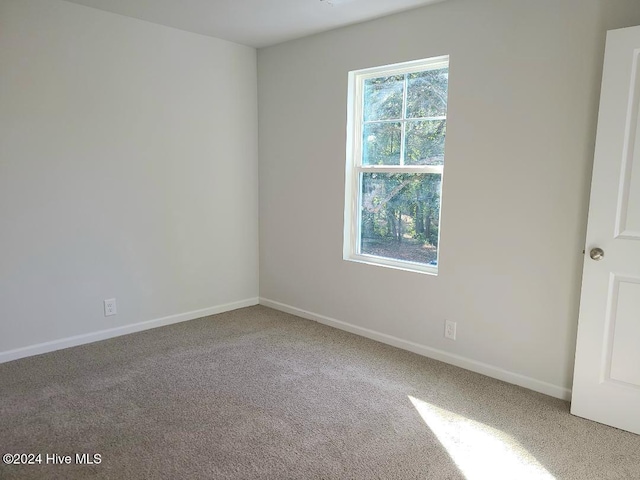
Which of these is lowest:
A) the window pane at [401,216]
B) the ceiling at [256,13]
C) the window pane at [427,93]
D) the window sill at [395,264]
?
the window sill at [395,264]

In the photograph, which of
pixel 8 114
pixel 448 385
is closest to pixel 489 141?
pixel 448 385

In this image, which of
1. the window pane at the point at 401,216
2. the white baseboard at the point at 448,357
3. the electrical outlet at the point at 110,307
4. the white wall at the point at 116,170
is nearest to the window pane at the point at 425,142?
the window pane at the point at 401,216

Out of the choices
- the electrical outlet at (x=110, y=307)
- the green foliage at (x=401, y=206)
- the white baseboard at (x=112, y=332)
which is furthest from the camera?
the electrical outlet at (x=110, y=307)

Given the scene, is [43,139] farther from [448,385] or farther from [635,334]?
[635,334]

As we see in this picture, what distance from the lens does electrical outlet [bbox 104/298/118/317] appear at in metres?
3.60

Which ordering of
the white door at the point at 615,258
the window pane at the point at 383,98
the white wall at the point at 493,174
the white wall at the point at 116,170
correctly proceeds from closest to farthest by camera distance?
the white door at the point at 615,258 < the white wall at the point at 493,174 < the white wall at the point at 116,170 < the window pane at the point at 383,98

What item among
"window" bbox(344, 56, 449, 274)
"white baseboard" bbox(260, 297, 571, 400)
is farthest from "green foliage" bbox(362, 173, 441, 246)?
"white baseboard" bbox(260, 297, 571, 400)

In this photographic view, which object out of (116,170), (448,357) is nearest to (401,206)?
(448,357)

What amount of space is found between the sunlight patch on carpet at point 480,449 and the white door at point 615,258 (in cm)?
58

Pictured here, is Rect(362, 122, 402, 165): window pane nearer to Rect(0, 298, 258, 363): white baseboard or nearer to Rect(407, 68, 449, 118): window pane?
Rect(407, 68, 449, 118): window pane

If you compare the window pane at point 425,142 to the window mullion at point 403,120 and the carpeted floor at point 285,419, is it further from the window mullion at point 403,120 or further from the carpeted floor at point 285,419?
the carpeted floor at point 285,419

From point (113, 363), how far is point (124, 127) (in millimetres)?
1745

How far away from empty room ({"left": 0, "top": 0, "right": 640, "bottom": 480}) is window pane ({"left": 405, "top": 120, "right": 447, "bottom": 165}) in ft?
0.05

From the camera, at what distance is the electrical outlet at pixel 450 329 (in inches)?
126
